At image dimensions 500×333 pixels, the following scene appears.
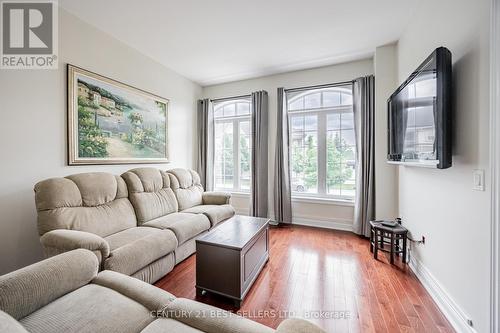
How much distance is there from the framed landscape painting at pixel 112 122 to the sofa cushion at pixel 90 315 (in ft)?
5.98

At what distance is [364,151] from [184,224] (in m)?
2.86

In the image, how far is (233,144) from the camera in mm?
4461

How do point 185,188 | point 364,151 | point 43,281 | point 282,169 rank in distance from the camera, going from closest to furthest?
point 43,281 → point 364,151 → point 185,188 → point 282,169

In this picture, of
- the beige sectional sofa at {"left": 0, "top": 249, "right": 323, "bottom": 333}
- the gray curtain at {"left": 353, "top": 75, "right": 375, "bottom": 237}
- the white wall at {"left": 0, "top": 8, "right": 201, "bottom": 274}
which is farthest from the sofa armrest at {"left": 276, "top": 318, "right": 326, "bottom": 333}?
the gray curtain at {"left": 353, "top": 75, "right": 375, "bottom": 237}

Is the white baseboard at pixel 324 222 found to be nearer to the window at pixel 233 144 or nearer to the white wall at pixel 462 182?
the window at pixel 233 144

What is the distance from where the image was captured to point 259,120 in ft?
12.8

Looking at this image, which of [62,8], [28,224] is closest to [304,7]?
[62,8]

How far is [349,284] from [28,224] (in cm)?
323

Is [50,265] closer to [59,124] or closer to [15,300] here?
[15,300]

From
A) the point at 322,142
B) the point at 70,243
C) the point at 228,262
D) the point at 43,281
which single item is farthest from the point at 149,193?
the point at 322,142

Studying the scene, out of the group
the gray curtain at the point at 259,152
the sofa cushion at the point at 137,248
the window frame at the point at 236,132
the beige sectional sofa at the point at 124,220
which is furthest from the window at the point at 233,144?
the sofa cushion at the point at 137,248

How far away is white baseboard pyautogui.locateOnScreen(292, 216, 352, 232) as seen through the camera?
11.5 feet

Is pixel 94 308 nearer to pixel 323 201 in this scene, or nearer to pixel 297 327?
pixel 297 327

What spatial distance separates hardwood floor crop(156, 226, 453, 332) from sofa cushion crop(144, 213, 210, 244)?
362 millimetres
